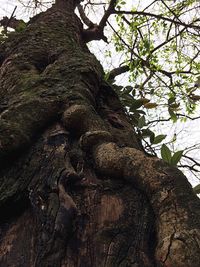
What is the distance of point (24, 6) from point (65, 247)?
14.3 feet

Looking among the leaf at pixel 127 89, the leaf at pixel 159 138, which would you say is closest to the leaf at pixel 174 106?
the leaf at pixel 127 89

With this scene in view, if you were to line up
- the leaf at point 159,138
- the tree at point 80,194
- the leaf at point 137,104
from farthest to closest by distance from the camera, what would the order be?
the leaf at point 137,104 → the leaf at point 159,138 → the tree at point 80,194

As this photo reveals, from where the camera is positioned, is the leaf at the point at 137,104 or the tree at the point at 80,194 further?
the leaf at the point at 137,104

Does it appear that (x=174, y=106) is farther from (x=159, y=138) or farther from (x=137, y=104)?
(x=159, y=138)

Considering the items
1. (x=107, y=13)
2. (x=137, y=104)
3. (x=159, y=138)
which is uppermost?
(x=107, y=13)

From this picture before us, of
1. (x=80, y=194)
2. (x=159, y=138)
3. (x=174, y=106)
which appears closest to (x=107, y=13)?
(x=174, y=106)

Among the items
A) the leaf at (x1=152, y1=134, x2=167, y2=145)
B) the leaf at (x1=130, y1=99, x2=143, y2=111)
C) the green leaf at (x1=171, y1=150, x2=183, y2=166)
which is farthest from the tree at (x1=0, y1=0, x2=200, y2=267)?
the leaf at (x1=130, y1=99, x2=143, y2=111)

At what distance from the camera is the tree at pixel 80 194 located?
2.81 feet

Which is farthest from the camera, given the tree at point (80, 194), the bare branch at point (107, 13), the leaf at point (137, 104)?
the bare branch at point (107, 13)

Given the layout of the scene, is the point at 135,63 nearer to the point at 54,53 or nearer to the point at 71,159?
the point at 54,53

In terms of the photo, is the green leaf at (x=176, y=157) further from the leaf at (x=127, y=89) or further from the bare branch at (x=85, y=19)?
the bare branch at (x=85, y=19)

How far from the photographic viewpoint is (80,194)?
1.02m

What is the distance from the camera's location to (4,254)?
94 centimetres

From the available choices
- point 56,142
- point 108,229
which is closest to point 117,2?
point 56,142
